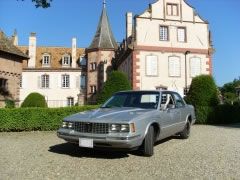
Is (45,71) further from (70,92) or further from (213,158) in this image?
(213,158)

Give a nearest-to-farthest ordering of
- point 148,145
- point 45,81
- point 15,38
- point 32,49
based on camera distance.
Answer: point 148,145
point 45,81
point 32,49
point 15,38

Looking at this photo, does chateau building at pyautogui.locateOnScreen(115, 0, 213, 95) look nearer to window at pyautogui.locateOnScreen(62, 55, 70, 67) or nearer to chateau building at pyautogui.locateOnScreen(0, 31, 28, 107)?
chateau building at pyautogui.locateOnScreen(0, 31, 28, 107)

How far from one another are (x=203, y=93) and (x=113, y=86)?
5.47 m

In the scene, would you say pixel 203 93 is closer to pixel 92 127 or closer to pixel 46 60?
pixel 92 127

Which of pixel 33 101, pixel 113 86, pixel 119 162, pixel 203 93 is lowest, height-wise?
pixel 119 162

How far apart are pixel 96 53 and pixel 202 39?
1740cm

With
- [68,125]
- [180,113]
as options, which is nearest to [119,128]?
[68,125]

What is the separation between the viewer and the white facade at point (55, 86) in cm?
4641

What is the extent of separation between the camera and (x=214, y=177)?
18.2 feet

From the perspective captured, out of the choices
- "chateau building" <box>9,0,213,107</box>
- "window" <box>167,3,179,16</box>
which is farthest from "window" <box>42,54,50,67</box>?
"window" <box>167,3,179,16</box>

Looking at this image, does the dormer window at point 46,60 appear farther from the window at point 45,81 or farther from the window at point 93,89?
the window at point 93,89

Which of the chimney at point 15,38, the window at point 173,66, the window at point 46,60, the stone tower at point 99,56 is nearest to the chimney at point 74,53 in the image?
the stone tower at point 99,56

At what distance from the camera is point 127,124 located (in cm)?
664

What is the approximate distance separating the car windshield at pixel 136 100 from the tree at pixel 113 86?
9.01 metres
